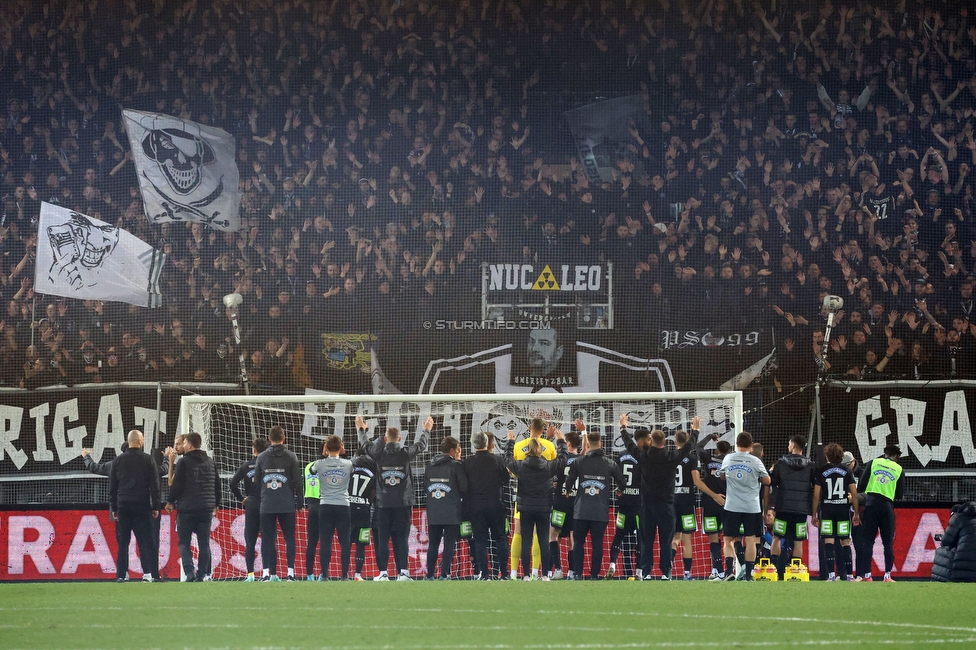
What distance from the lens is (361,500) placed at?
1002 cm

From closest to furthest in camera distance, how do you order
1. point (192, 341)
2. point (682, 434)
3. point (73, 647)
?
A: point (73, 647)
point (682, 434)
point (192, 341)

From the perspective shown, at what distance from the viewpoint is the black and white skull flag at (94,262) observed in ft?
54.0

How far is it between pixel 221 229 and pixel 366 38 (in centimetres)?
383

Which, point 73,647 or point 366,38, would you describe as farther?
point 366,38

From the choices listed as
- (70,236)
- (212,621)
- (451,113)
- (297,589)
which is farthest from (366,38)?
(212,621)

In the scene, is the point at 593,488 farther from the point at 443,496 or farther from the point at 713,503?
the point at 713,503

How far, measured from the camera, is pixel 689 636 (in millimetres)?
6184

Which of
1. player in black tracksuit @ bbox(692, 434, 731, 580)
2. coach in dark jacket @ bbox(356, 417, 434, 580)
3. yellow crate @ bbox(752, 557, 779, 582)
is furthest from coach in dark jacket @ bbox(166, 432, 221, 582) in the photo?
yellow crate @ bbox(752, 557, 779, 582)

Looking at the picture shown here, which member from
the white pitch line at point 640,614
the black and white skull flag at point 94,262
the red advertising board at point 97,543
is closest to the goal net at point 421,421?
the red advertising board at point 97,543

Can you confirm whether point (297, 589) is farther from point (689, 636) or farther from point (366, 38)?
point (366, 38)

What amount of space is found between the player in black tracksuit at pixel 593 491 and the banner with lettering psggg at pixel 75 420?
6.61 metres

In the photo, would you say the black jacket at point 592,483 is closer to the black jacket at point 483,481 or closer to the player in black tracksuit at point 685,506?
the black jacket at point 483,481

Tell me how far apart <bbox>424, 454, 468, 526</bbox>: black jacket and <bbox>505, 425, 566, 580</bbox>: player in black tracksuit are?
0.52 m

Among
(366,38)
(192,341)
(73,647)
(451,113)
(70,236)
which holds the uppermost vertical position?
(366,38)
